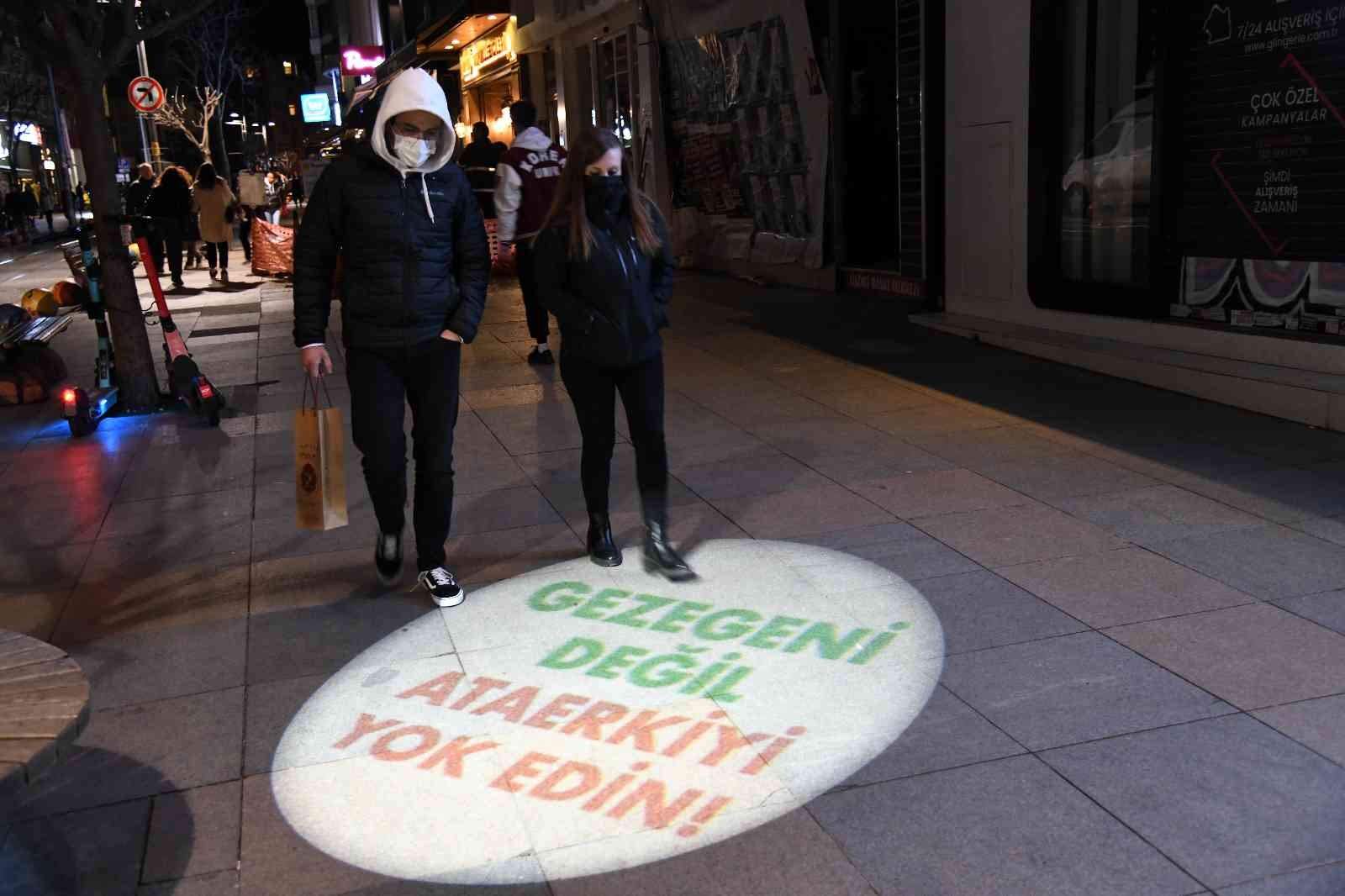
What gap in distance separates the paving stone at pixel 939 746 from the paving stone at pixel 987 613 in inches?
19.5

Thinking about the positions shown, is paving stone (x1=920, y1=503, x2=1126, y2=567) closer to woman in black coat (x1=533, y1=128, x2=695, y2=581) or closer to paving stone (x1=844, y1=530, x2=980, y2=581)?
paving stone (x1=844, y1=530, x2=980, y2=581)

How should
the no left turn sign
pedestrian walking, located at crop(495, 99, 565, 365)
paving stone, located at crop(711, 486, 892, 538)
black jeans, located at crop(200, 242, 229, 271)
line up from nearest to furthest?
1. paving stone, located at crop(711, 486, 892, 538)
2. pedestrian walking, located at crop(495, 99, 565, 365)
3. black jeans, located at crop(200, 242, 229, 271)
4. the no left turn sign

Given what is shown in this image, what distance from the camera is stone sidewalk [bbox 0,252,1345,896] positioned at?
2996 mm

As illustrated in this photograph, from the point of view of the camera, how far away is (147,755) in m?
3.65

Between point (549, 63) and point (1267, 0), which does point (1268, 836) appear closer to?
point (1267, 0)

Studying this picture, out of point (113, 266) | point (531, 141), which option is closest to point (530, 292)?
point (531, 141)

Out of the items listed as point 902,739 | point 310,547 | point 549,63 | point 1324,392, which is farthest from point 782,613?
point 549,63

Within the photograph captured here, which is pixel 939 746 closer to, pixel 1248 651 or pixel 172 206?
pixel 1248 651

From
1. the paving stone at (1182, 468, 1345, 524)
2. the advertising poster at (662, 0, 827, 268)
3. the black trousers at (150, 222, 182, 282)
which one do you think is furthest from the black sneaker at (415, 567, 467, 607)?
the black trousers at (150, 222, 182, 282)

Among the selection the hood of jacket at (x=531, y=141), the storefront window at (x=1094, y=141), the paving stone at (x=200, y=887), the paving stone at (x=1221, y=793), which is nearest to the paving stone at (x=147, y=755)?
the paving stone at (x=200, y=887)

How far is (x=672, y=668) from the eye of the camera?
4.09 m

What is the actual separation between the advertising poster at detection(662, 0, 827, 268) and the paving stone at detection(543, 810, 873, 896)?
37.0 feet

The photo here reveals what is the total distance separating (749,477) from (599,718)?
2880 millimetres

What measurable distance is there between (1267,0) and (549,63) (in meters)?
16.7
